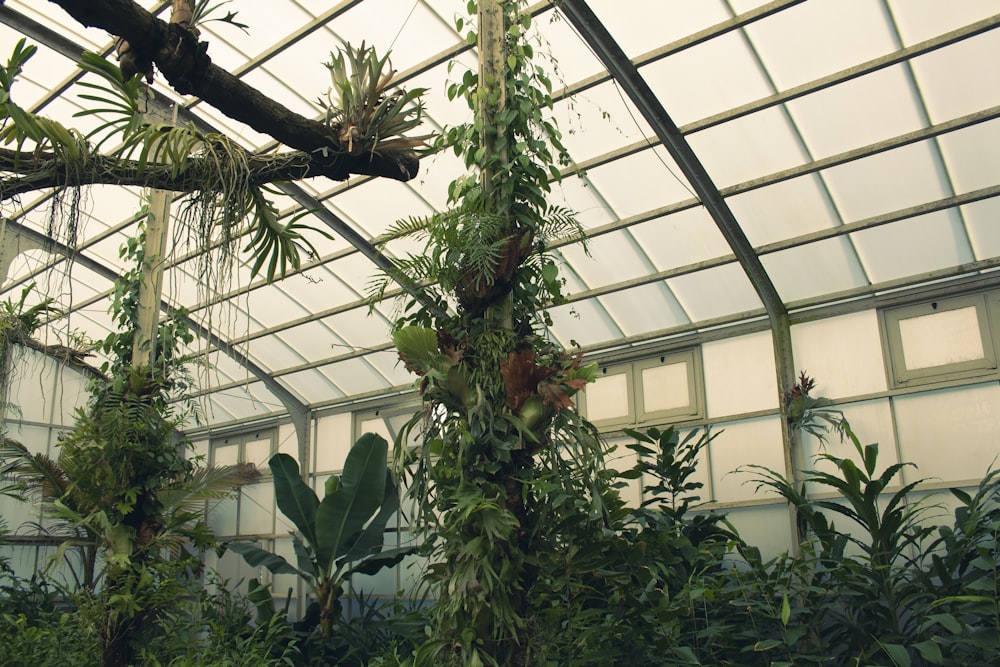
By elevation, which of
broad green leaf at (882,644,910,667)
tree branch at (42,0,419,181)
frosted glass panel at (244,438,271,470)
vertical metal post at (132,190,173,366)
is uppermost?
vertical metal post at (132,190,173,366)

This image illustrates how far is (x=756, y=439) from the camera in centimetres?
830

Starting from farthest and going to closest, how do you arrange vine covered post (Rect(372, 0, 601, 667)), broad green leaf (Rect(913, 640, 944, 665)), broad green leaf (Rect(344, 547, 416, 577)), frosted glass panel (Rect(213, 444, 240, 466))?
frosted glass panel (Rect(213, 444, 240, 466)), broad green leaf (Rect(344, 547, 416, 577)), vine covered post (Rect(372, 0, 601, 667)), broad green leaf (Rect(913, 640, 944, 665))

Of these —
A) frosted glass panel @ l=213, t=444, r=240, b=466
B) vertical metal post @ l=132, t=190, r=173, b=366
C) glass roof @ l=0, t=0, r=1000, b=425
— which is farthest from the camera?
frosted glass panel @ l=213, t=444, r=240, b=466

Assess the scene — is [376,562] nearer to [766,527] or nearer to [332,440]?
[766,527]

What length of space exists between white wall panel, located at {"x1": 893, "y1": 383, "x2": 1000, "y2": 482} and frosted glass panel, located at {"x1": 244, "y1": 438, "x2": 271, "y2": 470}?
8.78m

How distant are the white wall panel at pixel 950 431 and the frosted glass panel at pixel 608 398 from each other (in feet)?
9.16

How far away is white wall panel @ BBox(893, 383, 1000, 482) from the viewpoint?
708 cm

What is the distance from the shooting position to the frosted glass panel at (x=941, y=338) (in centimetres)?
730

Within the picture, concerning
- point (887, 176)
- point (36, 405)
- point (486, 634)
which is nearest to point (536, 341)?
point (486, 634)

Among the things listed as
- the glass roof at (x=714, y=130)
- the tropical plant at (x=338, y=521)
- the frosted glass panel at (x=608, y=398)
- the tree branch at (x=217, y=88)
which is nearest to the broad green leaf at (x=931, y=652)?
the tree branch at (x=217, y=88)

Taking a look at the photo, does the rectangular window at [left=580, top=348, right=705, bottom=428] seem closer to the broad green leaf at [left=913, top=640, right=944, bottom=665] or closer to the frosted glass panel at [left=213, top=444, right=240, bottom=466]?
the broad green leaf at [left=913, top=640, right=944, bottom=665]

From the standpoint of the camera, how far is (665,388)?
9039 millimetres

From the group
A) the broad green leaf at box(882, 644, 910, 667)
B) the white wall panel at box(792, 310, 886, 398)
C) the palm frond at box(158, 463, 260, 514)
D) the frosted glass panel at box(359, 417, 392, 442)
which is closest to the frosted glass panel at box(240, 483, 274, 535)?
the frosted glass panel at box(359, 417, 392, 442)

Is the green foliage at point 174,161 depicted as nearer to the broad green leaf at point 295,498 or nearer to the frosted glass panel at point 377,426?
the broad green leaf at point 295,498
